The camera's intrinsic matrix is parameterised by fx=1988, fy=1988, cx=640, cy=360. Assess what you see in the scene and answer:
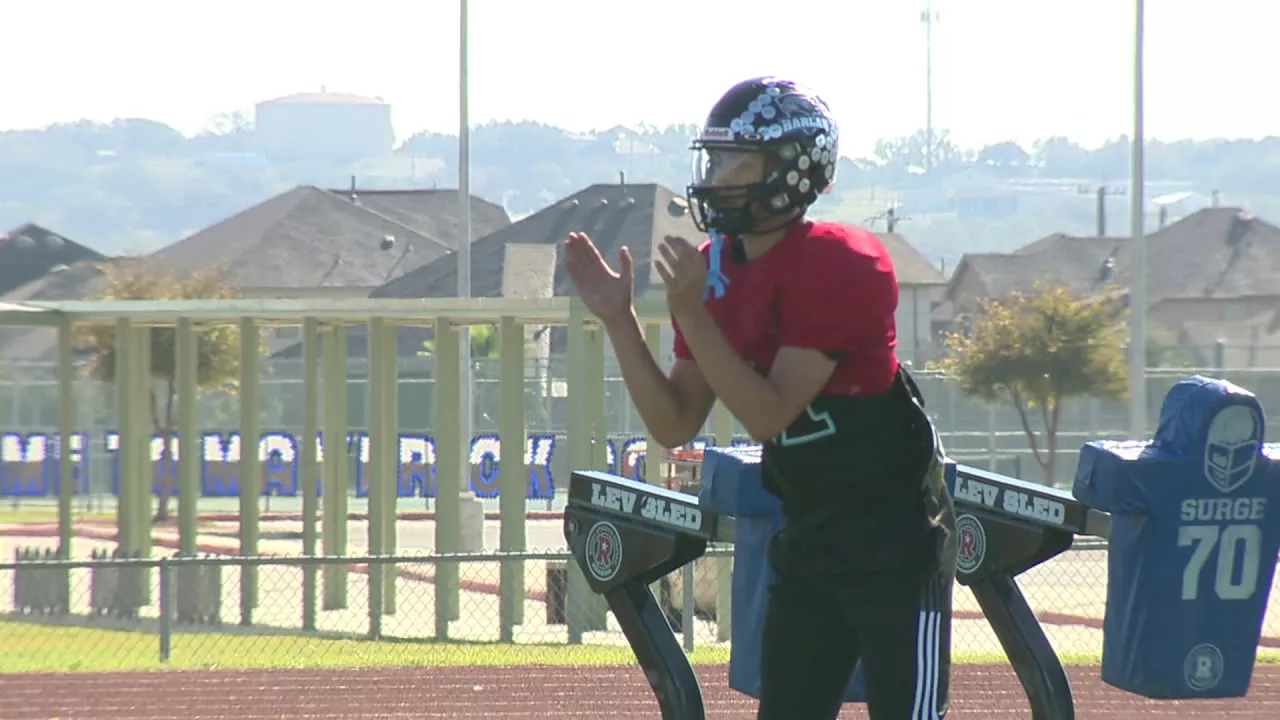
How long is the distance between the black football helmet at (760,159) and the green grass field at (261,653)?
7788 mm

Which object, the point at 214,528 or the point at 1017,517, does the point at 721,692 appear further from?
the point at 214,528

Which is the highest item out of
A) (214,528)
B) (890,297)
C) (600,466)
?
(890,297)

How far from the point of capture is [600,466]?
15.7m

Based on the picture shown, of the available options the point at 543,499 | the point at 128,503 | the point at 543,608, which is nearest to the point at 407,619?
the point at 543,608

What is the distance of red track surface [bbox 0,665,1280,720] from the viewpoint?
32.4 feet

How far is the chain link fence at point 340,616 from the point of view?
1267cm

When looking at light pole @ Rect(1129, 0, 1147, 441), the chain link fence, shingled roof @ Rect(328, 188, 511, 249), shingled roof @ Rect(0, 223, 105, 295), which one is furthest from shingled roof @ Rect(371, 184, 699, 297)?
the chain link fence

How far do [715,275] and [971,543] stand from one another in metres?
1.71

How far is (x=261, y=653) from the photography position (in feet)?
45.3

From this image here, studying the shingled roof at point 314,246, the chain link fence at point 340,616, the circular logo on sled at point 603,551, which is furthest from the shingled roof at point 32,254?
the circular logo on sled at point 603,551

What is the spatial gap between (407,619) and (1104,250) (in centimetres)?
6363

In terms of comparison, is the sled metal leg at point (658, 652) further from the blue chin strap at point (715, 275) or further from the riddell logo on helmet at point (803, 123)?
the riddell logo on helmet at point (803, 123)

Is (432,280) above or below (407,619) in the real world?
above

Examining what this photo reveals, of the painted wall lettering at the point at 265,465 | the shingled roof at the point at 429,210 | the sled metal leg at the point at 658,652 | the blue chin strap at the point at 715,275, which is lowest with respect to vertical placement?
the painted wall lettering at the point at 265,465
